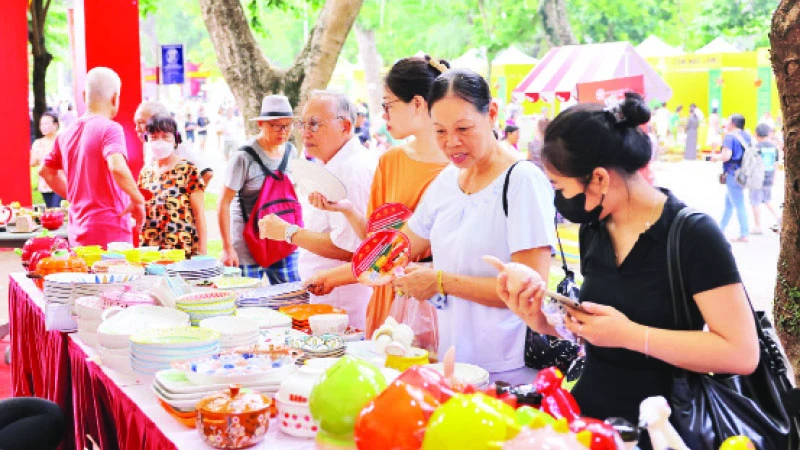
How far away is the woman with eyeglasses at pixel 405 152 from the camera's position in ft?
10.0

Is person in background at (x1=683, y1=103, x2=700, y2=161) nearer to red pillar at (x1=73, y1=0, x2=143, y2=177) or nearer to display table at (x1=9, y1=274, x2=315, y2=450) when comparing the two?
red pillar at (x1=73, y1=0, x2=143, y2=177)

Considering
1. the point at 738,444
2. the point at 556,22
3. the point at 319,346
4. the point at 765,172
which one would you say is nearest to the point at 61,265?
the point at 319,346

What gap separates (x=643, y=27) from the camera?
Answer: 29.3 meters

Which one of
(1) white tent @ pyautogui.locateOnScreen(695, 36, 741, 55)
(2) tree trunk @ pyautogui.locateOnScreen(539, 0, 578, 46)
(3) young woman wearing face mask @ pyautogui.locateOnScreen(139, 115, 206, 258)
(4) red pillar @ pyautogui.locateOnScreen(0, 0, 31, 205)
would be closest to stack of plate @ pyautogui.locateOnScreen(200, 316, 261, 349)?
(3) young woman wearing face mask @ pyautogui.locateOnScreen(139, 115, 206, 258)

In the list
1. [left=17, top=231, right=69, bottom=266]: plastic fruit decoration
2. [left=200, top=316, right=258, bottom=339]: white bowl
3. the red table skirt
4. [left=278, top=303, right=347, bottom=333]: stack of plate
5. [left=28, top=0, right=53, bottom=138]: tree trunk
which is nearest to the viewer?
the red table skirt

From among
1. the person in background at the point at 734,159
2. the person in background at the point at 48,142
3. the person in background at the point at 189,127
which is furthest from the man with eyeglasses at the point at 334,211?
the person in background at the point at 189,127

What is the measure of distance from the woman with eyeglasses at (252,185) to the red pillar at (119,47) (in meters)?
2.66

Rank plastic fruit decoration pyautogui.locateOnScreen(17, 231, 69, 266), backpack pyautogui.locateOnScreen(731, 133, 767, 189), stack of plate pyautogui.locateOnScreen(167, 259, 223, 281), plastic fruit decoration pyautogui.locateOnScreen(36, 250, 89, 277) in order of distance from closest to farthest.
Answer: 1. stack of plate pyautogui.locateOnScreen(167, 259, 223, 281)
2. plastic fruit decoration pyautogui.locateOnScreen(36, 250, 89, 277)
3. plastic fruit decoration pyautogui.locateOnScreen(17, 231, 69, 266)
4. backpack pyautogui.locateOnScreen(731, 133, 767, 189)

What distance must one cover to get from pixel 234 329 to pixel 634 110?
1395 mm

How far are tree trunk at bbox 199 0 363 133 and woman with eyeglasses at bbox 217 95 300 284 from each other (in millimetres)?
2381

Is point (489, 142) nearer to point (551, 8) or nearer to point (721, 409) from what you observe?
point (721, 409)

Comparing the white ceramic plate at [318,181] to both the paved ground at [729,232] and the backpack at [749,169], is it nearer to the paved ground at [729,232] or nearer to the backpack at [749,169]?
the paved ground at [729,232]

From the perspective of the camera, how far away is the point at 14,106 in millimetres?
10211

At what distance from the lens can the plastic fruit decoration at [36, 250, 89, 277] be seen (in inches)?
156
